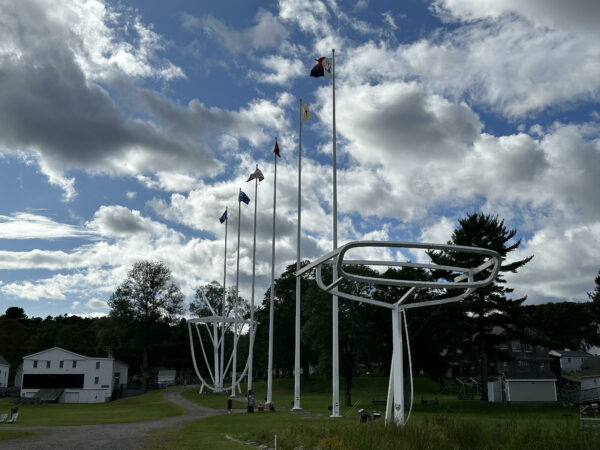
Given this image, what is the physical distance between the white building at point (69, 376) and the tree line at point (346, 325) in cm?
531

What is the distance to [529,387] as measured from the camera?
56188 millimetres

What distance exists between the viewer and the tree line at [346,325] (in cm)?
4947

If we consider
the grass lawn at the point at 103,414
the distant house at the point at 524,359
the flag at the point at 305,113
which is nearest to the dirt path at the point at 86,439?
the grass lawn at the point at 103,414

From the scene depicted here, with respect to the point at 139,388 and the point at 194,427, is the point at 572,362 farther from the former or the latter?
the point at 194,427

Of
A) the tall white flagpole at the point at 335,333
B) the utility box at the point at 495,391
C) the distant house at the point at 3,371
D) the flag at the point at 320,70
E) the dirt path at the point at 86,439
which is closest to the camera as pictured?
the dirt path at the point at 86,439

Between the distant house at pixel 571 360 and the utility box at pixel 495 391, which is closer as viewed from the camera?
the utility box at pixel 495 391

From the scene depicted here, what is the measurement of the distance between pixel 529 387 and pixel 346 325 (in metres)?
21.8


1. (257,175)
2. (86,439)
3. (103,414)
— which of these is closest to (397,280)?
(86,439)

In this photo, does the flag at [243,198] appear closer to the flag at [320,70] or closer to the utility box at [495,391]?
the flag at [320,70]

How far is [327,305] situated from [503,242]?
17.4m

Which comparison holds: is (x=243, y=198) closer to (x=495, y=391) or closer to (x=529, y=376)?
(x=495, y=391)

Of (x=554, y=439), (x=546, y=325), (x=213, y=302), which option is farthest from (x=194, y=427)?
(x=546, y=325)

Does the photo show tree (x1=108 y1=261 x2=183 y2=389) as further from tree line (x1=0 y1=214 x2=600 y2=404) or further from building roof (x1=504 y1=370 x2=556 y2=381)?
building roof (x1=504 y1=370 x2=556 y2=381)

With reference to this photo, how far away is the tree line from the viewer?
49469 mm
